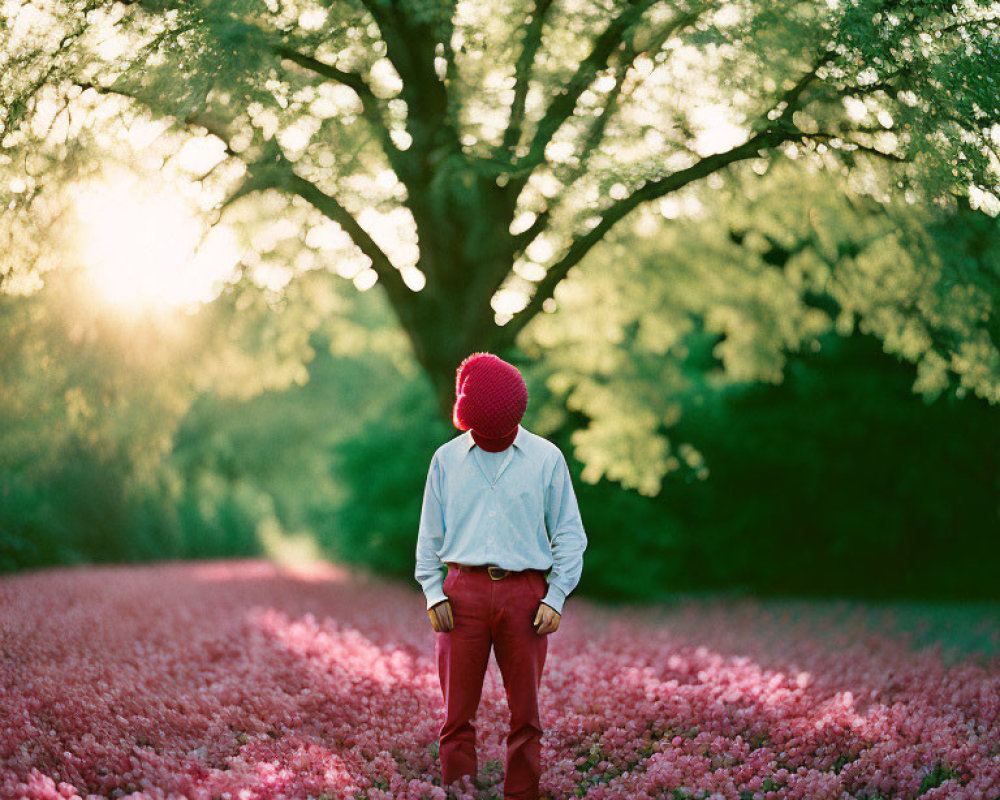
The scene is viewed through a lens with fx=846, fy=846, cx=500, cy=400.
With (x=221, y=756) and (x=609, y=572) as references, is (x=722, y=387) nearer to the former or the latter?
(x=609, y=572)

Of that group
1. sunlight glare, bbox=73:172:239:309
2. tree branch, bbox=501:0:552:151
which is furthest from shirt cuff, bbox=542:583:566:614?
sunlight glare, bbox=73:172:239:309

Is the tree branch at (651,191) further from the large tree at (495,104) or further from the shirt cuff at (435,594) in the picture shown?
the shirt cuff at (435,594)

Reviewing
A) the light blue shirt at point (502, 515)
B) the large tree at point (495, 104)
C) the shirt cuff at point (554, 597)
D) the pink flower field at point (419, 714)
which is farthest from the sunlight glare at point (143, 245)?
the shirt cuff at point (554, 597)

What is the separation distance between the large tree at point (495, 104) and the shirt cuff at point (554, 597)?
376cm

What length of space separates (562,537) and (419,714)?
7.12 ft

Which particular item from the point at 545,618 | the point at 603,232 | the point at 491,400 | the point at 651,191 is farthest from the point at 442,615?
the point at 651,191

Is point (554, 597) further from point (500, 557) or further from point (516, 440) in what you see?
point (516, 440)

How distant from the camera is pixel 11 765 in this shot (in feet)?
14.8

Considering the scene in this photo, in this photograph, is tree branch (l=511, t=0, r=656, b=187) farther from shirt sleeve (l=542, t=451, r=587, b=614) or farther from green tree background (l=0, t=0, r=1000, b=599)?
shirt sleeve (l=542, t=451, r=587, b=614)

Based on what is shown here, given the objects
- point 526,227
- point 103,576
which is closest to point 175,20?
point 526,227

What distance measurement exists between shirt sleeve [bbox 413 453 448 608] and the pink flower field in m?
1.16

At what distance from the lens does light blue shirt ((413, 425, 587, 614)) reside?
399cm

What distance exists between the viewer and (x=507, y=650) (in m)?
4.00

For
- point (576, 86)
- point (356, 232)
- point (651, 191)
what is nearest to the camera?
point (576, 86)
